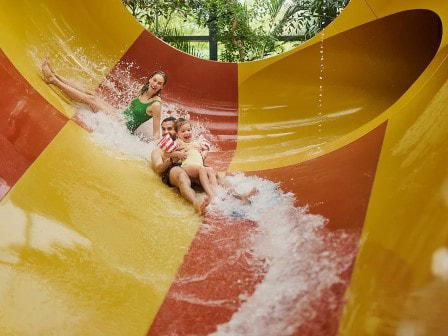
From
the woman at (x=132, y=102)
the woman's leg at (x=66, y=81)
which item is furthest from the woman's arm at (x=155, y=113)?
the woman's leg at (x=66, y=81)

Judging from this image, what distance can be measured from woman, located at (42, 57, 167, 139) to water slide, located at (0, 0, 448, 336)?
0.08 metres

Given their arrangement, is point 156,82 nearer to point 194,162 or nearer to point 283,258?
point 194,162

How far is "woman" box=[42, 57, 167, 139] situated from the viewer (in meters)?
2.73

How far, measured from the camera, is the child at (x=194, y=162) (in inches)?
87.3

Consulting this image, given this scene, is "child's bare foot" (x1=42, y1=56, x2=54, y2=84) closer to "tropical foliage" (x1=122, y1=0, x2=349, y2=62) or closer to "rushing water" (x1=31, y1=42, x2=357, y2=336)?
"rushing water" (x1=31, y1=42, x2=357, y2=336)

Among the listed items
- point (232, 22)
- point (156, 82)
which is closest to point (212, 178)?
point (156, 82)

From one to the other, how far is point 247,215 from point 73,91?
4.64 ft

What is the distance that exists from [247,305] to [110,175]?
107cm

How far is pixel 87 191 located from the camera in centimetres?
195

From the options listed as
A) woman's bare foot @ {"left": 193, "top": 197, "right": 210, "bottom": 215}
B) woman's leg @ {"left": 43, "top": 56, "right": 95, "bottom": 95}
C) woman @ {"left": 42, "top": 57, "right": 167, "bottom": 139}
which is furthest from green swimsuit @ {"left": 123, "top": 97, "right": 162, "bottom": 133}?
woman's bare foot @ {"left": 193, "top": 197, "right": 210, "bottom": 215}

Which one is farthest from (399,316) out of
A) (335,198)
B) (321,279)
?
(335,198)

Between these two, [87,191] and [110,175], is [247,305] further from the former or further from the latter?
[110,175]

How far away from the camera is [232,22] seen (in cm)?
594

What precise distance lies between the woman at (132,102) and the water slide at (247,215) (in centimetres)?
8
